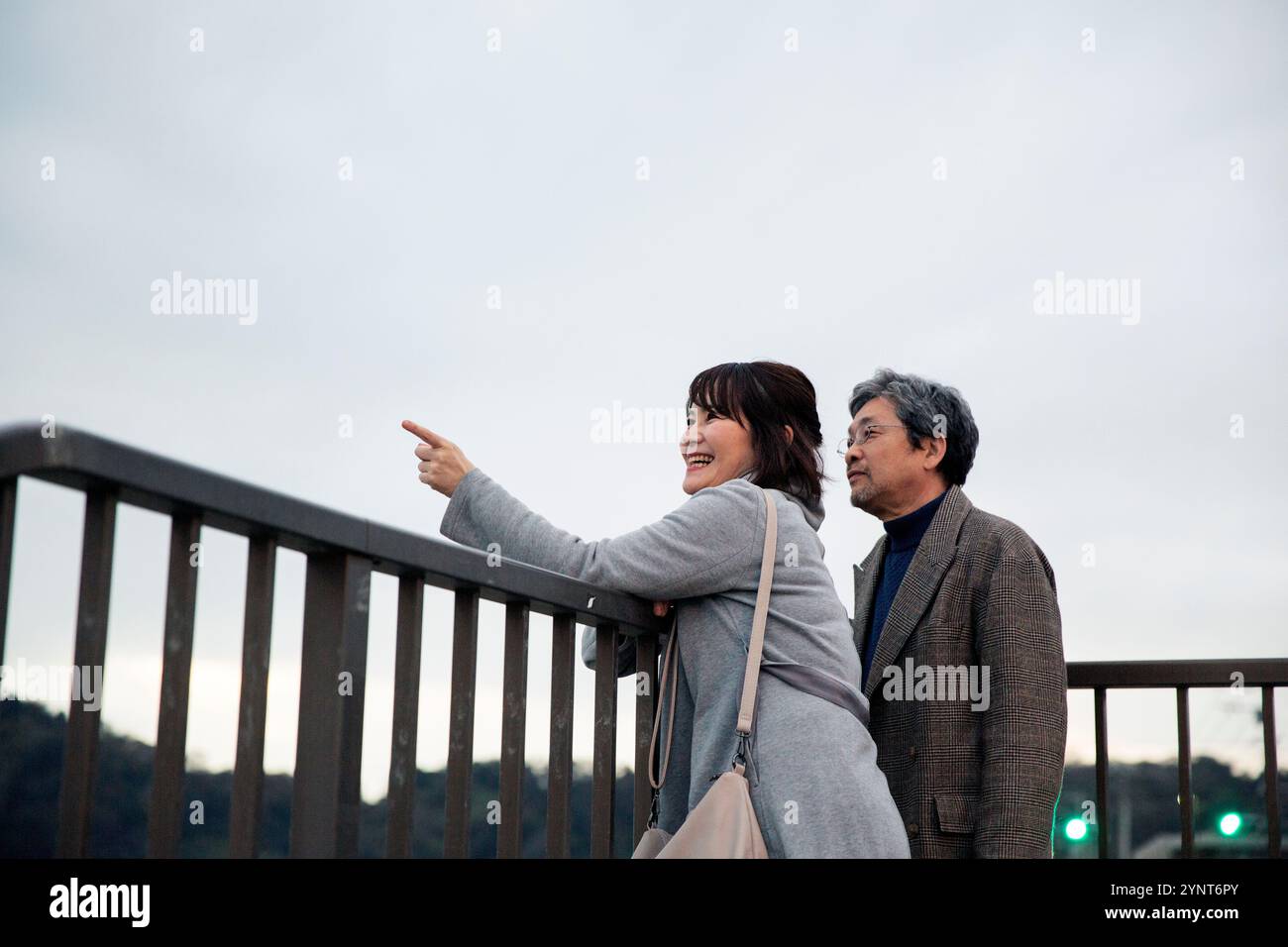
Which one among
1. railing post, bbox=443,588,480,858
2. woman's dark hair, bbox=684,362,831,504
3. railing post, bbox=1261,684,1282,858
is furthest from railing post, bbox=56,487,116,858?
railing post, bbox=1261,684,1282,858

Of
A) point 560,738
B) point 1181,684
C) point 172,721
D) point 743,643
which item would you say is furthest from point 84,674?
point 1181,684

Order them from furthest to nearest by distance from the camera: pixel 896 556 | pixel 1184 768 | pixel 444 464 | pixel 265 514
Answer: pixel 1184 768 → pixel 896 556 → pixel 444 464 → pixel 265 514

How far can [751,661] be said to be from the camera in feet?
7.86

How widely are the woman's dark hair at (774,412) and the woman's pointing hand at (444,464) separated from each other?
0.58m

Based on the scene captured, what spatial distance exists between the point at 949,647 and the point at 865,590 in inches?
15.0

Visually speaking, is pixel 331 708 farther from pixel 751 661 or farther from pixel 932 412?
pixel 932 412

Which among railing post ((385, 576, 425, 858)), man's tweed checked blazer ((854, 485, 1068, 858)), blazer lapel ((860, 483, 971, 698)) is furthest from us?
blazer lapel ((860, 483, 971, 698))

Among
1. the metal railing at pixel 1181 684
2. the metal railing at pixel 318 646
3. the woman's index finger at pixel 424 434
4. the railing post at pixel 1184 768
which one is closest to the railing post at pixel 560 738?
the metal railing at pixel 318 646

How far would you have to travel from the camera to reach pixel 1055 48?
8.37m

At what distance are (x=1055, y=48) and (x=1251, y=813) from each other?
5.75 metres

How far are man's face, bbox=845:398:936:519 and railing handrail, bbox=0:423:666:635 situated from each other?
1.10 metres

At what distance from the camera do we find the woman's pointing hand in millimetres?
2482

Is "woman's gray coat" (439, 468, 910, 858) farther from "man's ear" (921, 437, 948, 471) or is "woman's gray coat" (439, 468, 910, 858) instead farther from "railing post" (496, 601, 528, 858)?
"man's ear" (921, 437, 948, 471)
